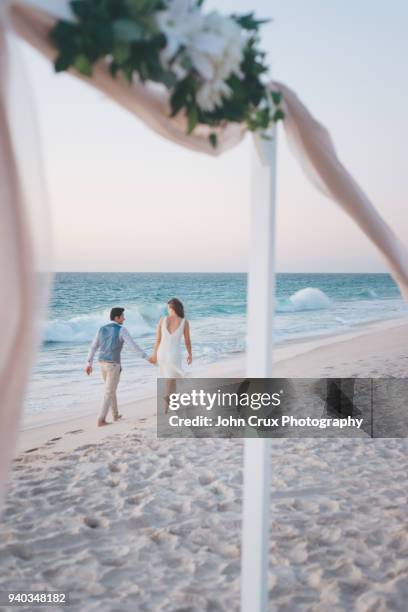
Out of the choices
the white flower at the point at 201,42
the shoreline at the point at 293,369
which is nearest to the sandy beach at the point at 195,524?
the shoreline at the point at 293,369

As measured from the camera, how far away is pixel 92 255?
21.8 metres

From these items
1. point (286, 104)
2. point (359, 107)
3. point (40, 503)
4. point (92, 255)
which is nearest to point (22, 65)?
point (286, 104)

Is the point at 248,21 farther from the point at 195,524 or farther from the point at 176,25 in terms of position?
the point at 195,524

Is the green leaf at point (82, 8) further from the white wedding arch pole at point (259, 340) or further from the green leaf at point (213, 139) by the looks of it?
the white wedding arch pole at point (259, 340)

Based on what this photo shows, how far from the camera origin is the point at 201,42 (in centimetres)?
139

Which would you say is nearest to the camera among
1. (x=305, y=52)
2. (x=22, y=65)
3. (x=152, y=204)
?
(x=22, y=65)

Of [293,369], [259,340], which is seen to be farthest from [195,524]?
[293,369]

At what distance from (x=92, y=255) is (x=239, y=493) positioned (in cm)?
1861

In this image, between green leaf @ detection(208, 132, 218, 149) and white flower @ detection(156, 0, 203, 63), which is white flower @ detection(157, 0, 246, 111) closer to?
white flower @ detection(156, 0, 203, 63)

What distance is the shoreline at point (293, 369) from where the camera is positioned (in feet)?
20.8

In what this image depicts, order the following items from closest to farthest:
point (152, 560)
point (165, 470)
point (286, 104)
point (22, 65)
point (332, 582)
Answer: point (22, 65) → point (286, 104) → point (332, 582) → point (152, 560) → point (165, 470)

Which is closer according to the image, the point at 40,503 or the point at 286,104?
the point at 286,104

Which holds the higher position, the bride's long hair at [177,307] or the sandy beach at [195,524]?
the bride's long hair at [177,307]

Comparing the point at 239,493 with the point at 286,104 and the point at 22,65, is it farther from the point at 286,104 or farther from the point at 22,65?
the point at 22,65
